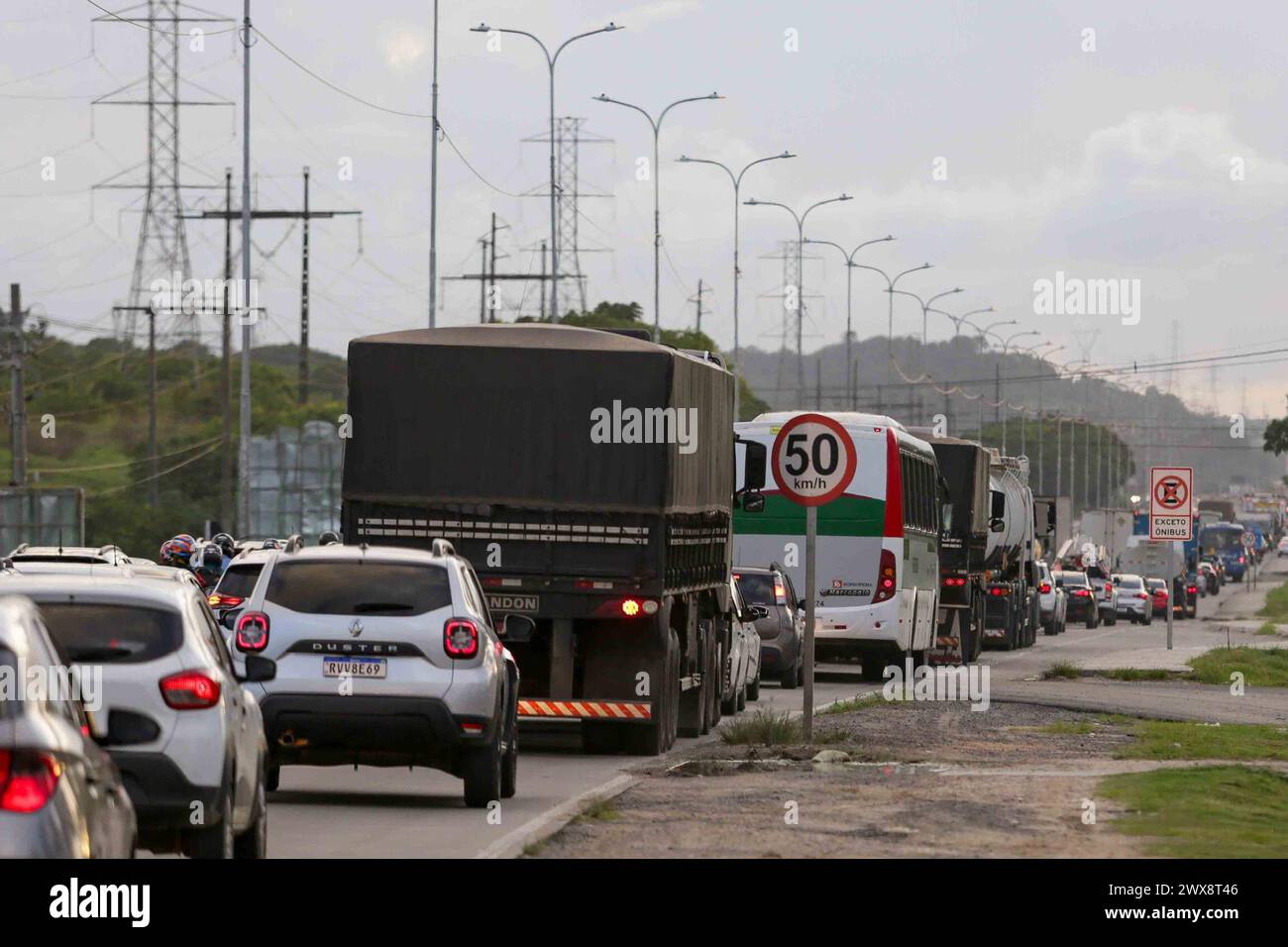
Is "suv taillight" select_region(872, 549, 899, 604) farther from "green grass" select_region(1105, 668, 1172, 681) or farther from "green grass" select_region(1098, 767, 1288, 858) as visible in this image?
"green grass" select_region(1098, 767, 1288, 858)

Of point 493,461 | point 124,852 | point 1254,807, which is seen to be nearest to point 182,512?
point 493,461

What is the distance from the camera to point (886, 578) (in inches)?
1409

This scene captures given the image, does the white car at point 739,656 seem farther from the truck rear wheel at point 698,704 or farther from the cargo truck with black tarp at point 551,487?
the cargo truck with black tarp at point 551,487

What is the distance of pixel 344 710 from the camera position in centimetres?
1612

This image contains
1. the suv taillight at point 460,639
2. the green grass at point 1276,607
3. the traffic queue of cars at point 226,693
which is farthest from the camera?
the green grass at point 1276,607

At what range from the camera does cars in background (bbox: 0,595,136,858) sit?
7340 mm

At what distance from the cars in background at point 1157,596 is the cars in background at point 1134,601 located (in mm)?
802

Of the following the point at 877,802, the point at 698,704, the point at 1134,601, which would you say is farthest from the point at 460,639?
the point at 1134,601

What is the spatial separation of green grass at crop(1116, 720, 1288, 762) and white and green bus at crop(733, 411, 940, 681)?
959 cm

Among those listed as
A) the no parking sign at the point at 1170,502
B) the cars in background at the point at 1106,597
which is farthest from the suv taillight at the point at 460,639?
the cars in background at the point at 1106,597

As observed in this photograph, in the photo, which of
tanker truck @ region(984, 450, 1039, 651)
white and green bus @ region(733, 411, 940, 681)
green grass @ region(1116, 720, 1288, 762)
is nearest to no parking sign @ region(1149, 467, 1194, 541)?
white and green bus @ region(733, 411, 940, 681)

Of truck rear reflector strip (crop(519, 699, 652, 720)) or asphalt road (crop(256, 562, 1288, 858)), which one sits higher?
truck rear reflector strip (crop(519, 699, 652, 720))

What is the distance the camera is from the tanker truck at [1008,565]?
54750mm
